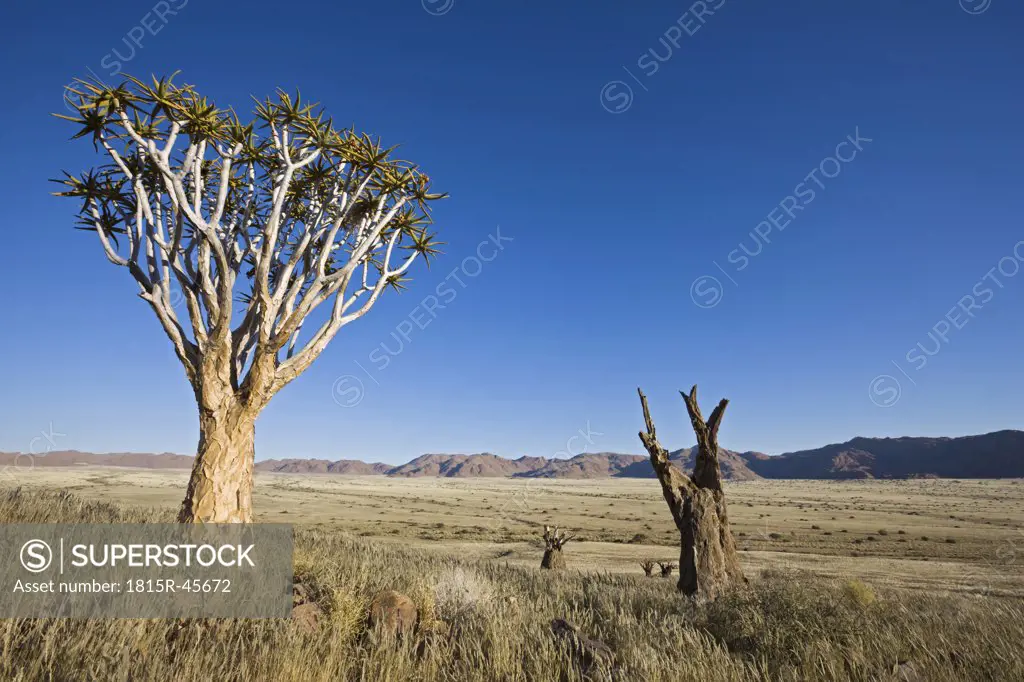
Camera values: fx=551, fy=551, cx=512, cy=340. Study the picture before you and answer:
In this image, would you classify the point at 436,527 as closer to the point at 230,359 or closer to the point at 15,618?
the point at 230,359

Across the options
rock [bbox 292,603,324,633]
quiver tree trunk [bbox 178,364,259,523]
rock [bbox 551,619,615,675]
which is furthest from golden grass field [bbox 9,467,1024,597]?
rock [bbox 551,619,615,675]

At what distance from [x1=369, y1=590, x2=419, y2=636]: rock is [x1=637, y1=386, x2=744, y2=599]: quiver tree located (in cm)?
708

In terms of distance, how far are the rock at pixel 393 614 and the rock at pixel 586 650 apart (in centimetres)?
154

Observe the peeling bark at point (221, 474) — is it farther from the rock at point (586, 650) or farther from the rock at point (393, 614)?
the rock at point (586, 650)

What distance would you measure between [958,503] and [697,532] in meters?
87.9

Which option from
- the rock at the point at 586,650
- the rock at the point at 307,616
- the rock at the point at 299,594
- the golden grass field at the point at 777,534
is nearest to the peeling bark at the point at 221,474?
the rock at the point at 299,594

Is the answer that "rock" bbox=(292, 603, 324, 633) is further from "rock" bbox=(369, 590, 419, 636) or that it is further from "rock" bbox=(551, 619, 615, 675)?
"rock" bbox=(551, 619, 615, 675)

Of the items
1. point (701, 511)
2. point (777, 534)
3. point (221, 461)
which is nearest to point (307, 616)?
point (221, 461)

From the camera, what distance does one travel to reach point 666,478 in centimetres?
1307

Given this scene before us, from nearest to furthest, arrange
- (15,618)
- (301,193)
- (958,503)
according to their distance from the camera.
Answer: (15,618) → (301,193) → (958,503)

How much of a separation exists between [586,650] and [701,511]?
805 cm

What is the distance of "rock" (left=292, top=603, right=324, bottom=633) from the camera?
5320mm

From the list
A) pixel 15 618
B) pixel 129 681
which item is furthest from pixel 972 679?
pixel 15 618

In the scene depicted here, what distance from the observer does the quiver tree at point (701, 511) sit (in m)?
11.8
